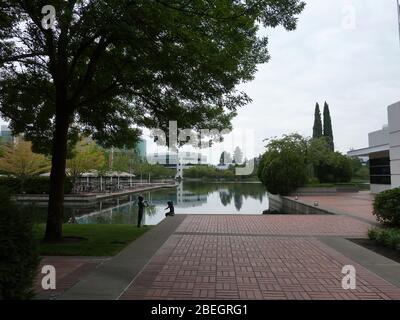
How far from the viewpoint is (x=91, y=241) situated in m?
10.4

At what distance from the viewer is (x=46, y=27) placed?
27.8ft

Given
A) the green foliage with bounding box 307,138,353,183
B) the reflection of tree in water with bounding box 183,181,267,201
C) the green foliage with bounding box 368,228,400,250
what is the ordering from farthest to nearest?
1. the reflection of tree in water with bounding box 183,181,267,201
2. the green foliage with bounding box 307,138,353,183
3. the green foliage with bounding box 368,228,400,250

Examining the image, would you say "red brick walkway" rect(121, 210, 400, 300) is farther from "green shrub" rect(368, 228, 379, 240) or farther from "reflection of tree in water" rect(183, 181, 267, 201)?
"reflection of tree in water" rect(183, 181, 267, 201)

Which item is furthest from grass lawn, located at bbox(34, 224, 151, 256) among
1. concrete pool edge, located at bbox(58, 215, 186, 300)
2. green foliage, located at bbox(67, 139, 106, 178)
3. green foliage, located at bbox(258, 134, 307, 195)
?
green foliage, located at bbox(67, 139, 106, 178)

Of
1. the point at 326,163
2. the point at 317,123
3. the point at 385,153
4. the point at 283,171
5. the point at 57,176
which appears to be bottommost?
the point at 57,176

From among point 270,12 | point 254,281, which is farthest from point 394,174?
point 254,281

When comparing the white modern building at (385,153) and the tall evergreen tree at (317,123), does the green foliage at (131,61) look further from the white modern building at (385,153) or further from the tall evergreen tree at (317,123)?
the tall evergreen tree at (317,123)

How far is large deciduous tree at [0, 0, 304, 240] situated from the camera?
24.1 ft

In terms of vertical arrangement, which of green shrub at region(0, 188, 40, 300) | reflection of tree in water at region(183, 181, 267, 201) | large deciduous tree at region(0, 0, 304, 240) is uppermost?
large deciduous tree at region(0, 0, 304, 240)

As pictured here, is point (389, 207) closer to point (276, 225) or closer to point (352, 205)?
point (276, 225)

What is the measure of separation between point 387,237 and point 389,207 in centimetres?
312

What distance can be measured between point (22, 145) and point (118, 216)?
17813mm

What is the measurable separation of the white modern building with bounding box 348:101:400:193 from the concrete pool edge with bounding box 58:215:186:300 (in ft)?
60.5

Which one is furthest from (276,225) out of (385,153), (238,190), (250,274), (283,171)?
(238,190)
